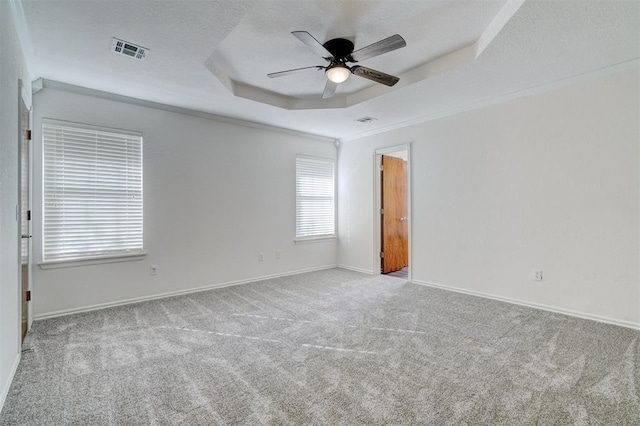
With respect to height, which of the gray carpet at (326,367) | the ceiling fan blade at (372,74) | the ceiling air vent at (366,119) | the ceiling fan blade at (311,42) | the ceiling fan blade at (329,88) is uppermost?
the ceiling air vent at (366,119)

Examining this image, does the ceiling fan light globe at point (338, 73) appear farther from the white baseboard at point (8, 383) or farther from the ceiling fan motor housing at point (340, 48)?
the white baseboard at point (8, 383)

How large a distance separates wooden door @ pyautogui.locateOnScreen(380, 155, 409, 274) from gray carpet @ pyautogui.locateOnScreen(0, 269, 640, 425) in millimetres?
2017

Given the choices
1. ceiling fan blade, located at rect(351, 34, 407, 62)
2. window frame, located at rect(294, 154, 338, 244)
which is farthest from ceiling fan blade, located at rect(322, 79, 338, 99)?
window frame, located at rect(294, 154, 338, 244)

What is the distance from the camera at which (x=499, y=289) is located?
12.9 ft

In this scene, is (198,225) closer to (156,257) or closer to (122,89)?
(156,257)

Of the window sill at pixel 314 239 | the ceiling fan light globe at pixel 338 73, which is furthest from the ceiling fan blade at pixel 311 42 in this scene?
the window sill at pixel 314 239

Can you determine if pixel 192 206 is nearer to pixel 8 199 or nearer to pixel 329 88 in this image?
pixel 8 199

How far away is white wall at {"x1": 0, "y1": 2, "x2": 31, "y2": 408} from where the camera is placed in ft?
6.26

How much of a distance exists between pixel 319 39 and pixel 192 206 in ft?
9.00

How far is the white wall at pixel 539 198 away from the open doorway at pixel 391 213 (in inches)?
25.1

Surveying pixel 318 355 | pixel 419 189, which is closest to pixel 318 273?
pixel 419 189

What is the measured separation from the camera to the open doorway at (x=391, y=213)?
18.1ft

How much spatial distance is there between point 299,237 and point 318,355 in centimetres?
314

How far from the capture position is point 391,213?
577 centimetres
